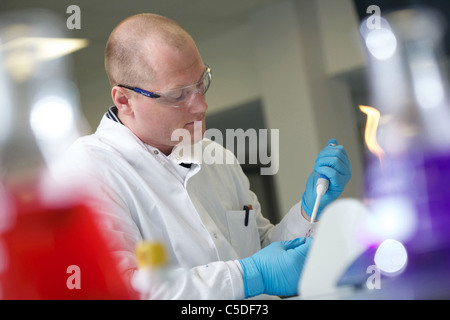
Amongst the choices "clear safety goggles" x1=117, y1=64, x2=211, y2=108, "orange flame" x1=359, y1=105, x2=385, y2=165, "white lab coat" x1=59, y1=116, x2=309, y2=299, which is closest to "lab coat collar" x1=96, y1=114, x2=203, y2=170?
"white lab coat" x1=59, y1=116, x2=309, y2=299

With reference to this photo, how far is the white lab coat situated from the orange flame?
249mm

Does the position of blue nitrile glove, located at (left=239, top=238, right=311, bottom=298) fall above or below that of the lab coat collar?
below

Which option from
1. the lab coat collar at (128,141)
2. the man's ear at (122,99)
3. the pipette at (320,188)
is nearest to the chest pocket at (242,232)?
the lab coat collar at (128,141)

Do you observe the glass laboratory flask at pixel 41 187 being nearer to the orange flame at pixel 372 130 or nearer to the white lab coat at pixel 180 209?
the white lab coat at pixel 180 209

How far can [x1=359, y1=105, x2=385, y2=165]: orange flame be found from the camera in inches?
44.3

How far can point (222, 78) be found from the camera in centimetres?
137

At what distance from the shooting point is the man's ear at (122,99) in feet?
4.71

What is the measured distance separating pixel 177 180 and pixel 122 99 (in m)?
0.27

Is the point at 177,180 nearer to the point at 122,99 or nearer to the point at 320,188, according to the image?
the point at 122,99

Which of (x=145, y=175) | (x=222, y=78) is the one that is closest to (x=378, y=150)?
(x=222, y=78)

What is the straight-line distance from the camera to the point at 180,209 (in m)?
1.35

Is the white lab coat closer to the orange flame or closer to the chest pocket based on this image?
the chest pocket

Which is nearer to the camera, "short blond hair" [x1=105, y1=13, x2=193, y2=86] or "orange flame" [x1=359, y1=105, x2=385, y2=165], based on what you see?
"orange flame" [x1=359, y1=105, x2=385, y2=165]
